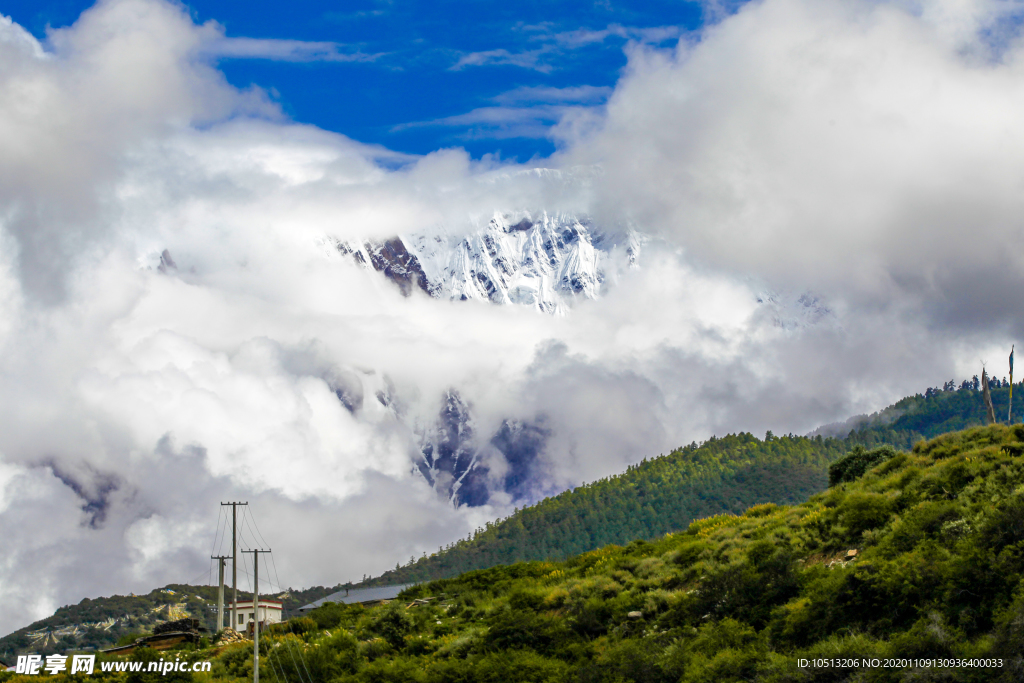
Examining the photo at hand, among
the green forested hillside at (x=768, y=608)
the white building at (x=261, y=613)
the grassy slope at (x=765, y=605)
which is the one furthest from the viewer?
the white building at (x=261, y=613)

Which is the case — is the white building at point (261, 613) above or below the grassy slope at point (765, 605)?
above

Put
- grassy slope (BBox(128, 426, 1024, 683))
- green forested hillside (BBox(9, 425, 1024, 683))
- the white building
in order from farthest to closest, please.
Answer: the white building < grassy slope (BBox(128, 426, 1024, 683)) < green forested hillside (BBox(9, 425, 1024, 683))

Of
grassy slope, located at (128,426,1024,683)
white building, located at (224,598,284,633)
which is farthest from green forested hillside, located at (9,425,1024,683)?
white building, located at (224,598,284,633)

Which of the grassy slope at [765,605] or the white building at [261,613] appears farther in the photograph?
the white building at [261,613]

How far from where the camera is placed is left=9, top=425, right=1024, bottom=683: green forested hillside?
23.1 m

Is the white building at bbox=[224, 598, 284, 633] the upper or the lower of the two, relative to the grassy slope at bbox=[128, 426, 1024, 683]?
upper

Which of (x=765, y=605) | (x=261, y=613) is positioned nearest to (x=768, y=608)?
(x=765, y=605)

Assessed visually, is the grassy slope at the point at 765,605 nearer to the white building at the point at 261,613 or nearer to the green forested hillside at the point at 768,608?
the green forested hillside at the point at 768,608

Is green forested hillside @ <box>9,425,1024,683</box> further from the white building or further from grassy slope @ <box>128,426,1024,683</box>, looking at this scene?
the white building

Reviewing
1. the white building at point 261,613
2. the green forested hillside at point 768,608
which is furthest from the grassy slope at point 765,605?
the white building at point 261,613

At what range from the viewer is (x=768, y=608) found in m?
30.1

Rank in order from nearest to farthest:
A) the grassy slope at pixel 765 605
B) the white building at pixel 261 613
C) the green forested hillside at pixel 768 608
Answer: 1. the green forested hillside at pixel 768 608
2. the grassy slope at pixel 765 605
3. the white building at pixel 261 613

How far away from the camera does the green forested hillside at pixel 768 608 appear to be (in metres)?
23.1

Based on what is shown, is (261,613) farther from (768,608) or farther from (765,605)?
(768,608)
